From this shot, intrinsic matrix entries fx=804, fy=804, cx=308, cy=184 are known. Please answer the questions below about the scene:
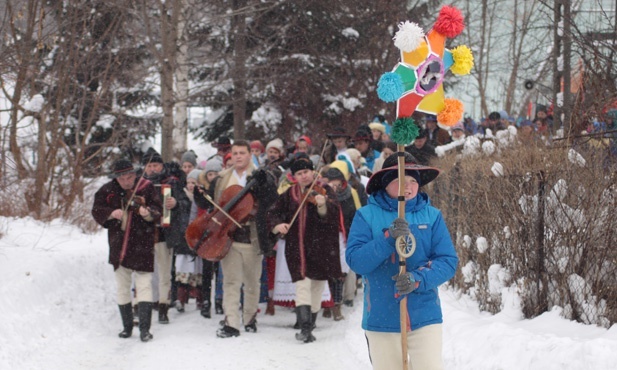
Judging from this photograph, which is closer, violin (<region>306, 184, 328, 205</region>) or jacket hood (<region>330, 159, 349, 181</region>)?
violin (<region>306, 184, 328, 205</region>)

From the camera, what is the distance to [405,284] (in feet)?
15.2

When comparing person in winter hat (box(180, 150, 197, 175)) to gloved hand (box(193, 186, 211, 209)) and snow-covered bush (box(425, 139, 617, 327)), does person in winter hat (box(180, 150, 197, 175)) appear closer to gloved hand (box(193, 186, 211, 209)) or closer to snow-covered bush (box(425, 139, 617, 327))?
gloved hand (box(193, 186, 211, 209))

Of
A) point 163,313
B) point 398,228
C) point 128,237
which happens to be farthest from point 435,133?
point 398,228

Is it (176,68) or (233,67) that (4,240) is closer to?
(176,68)

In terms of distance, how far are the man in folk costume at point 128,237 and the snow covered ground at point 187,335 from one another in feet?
1.24

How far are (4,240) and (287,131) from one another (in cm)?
1378

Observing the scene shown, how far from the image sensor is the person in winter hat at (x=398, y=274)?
15.9 feet

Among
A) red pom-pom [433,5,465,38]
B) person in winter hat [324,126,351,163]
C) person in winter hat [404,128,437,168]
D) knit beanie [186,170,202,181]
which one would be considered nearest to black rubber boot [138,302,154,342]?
knit beanie [186,170,202,181]

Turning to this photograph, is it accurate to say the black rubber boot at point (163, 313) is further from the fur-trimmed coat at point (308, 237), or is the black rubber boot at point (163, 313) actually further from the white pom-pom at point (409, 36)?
the white pom-pom at point (409, 36)

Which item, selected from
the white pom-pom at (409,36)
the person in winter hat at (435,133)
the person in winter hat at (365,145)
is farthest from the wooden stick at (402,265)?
the person in winter hat at (435,133)

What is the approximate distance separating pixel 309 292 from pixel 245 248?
950mm

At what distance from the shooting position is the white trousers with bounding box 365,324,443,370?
4.91 metres

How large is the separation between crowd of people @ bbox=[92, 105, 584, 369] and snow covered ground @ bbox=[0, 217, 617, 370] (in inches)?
13.7

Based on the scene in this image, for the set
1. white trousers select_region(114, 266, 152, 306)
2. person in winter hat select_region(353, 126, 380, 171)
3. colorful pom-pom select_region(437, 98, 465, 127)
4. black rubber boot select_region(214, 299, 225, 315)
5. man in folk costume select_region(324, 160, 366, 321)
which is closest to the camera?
colorful pom-pom select_region(437, 98, 465, 127)
